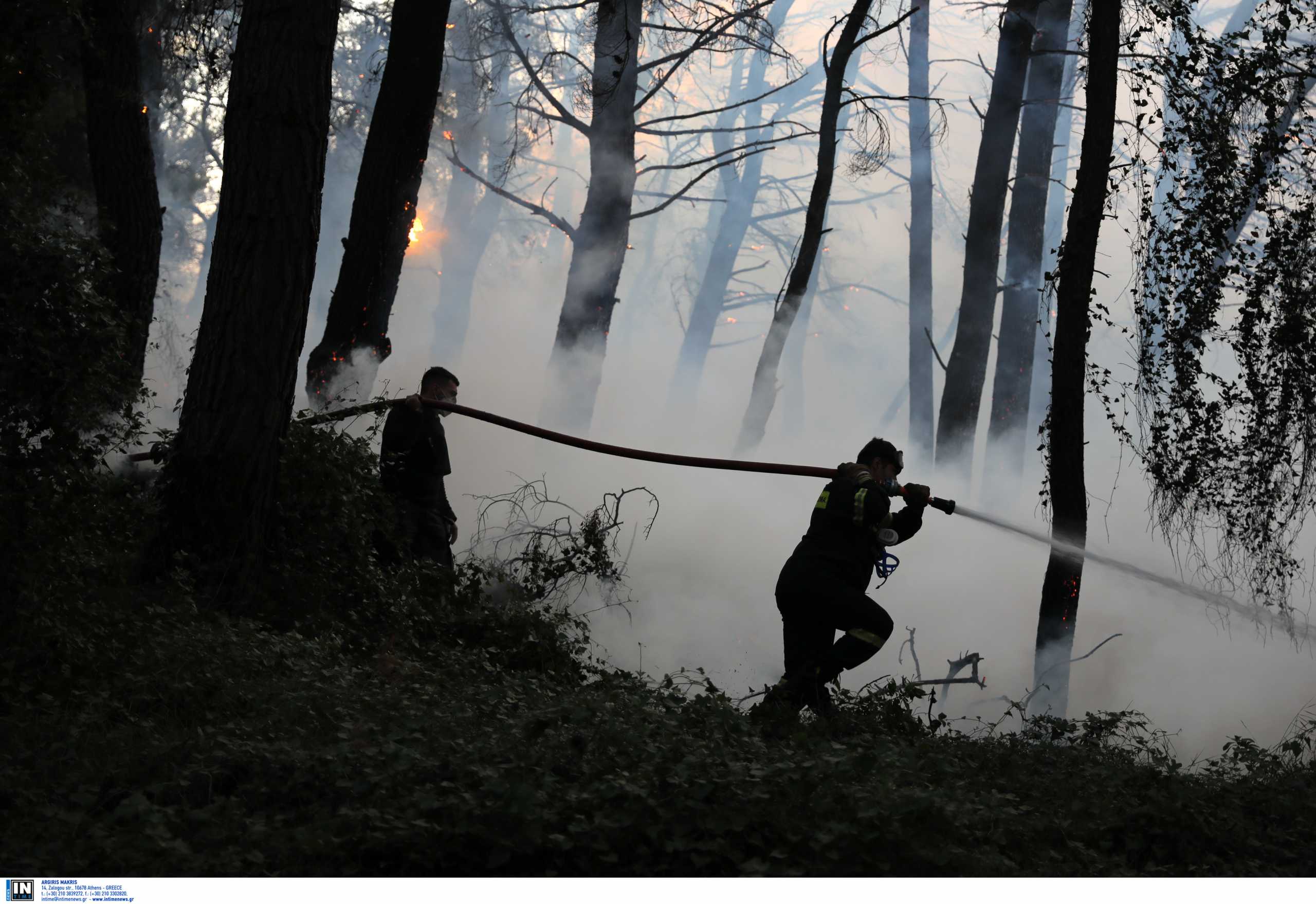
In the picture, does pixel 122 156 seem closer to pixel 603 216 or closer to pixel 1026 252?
pixel 603 216

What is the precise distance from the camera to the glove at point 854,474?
585cm

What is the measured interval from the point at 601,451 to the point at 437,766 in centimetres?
372

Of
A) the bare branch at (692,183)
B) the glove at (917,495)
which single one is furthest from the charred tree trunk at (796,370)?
the glove at (917,495)

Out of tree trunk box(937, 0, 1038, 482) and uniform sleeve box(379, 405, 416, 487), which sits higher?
tree trunk box(937, 0, 1038, 482)

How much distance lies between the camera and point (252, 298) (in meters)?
5.89

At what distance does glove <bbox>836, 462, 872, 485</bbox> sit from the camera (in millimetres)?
5852

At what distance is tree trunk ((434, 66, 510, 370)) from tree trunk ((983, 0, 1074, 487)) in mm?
13550

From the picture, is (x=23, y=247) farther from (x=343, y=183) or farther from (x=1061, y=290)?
(x=343, y=183)

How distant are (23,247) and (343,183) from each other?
2338 cm

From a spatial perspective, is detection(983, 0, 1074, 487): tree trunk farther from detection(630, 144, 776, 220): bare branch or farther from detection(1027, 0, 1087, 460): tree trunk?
detection(630, 144, 776, 220): bare branch

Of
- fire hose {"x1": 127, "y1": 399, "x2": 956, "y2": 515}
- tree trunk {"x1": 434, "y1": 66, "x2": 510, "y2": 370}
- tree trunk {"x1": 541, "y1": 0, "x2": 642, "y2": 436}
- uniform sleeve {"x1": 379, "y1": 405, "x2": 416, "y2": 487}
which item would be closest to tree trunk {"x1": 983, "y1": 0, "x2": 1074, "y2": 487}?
tree trunk {"x1": 541, "y1": 0, "x2": 642, "y2": 436}

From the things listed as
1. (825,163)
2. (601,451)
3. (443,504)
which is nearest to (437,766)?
(601,451)

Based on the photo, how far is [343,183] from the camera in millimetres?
26500

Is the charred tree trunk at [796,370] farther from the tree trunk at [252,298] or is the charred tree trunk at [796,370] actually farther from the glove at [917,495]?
the tree trunk at [252,298]
